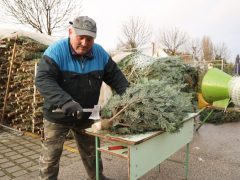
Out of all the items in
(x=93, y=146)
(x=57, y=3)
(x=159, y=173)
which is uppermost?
(x=57, y=3)

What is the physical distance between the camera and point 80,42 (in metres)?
2.91

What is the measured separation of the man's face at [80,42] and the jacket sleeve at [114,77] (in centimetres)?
49

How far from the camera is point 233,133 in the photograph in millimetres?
6707

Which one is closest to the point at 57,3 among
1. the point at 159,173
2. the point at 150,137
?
the point at 159,173

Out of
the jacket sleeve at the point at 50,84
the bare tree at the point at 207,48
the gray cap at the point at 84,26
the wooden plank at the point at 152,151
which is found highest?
the bare tree at the point at 207,48

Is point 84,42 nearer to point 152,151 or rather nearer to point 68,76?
point 68,76

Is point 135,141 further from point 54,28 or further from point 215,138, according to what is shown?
point 54,28

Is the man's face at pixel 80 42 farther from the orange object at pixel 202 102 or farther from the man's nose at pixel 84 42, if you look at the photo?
the orange object at pixel 202 102

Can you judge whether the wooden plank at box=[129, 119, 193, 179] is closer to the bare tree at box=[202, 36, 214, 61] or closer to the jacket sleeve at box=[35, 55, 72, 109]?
the jacket sleeve at box=[35, 55, 72, 109]

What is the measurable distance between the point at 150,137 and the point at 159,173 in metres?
1.78

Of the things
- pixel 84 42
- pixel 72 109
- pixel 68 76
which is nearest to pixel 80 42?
pixel 84 42

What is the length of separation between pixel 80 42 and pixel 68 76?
0.38 metres

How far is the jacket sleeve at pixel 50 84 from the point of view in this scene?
8.80ft

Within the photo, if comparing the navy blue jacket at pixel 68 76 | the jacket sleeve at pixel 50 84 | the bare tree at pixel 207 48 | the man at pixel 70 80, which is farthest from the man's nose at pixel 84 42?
the bare tree at pixel 207 48
